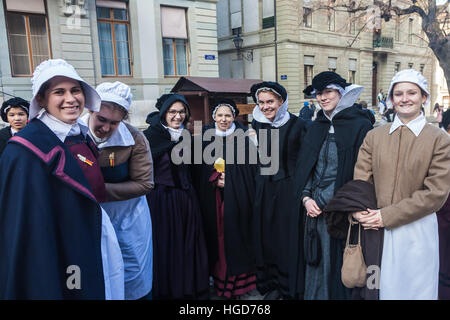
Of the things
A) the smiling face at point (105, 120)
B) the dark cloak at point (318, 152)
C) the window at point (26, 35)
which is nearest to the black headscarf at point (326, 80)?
the dark cloak at point (318, 152)

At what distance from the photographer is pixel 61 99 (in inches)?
61.2

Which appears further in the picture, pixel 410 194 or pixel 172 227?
pixel 172 227

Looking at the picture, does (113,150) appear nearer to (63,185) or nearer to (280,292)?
(63,185)

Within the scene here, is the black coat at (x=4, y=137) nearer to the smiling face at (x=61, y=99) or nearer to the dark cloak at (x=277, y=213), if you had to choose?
the smiling face at (x=61, y=99)

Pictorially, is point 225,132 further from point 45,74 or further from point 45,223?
point 45,223

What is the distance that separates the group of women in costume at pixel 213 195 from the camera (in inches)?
55.1

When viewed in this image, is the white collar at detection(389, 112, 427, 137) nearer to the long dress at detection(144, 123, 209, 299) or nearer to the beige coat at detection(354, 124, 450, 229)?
the beige coat at detection(354, 124, 450, 229)

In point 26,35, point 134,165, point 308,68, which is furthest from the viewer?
point 308,68

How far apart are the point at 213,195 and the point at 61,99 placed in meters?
1.87

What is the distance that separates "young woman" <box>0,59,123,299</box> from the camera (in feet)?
→ 4.30

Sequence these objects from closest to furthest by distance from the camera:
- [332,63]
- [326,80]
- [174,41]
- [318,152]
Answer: [326,80] → [318,152] → [174,41] → [332,63]

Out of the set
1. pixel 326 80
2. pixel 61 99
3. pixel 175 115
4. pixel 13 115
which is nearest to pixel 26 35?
pixel 13 115

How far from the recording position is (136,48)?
11.7 meters
